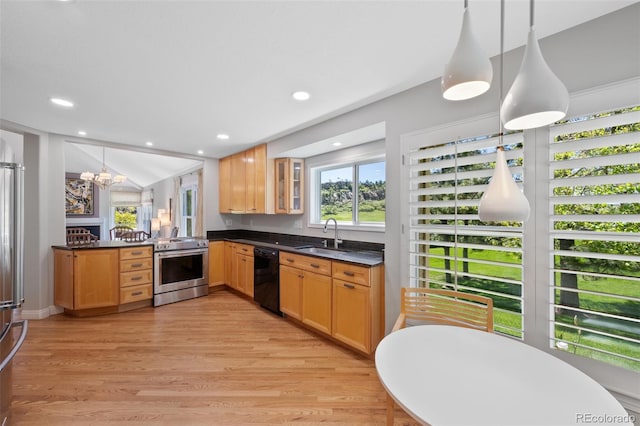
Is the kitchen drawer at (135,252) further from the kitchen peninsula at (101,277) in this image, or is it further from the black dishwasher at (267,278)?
the black dishwasher at (267,278)

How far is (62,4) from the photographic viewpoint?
1318mm

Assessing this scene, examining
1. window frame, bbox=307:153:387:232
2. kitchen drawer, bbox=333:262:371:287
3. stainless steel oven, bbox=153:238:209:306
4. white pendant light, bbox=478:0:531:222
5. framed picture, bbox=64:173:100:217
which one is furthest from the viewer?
framed picture, bbox=64:173:100:217

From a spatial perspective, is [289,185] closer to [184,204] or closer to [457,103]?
[457,103]

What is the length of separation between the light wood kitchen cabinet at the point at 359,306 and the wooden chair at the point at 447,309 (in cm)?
54

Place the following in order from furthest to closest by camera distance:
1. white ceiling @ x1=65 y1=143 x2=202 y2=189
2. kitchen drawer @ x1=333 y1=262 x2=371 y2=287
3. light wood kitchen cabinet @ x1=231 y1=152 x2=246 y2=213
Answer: white ceiling @ x1=65 y1=143 x2=202 y2=189 → light wood kitchen cabinet @ x1=231 y1=152 x2=246 y2=213 → kitchen drawer @ x1=333 y1=262 x2=371 y2=287

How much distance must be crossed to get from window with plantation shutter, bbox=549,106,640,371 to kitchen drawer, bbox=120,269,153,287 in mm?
4466

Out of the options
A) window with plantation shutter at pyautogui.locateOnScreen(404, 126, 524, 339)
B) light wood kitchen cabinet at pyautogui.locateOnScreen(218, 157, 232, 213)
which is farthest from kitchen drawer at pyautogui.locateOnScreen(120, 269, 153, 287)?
window with plantation shutter at pyautogui.locateOnScreen(404, 126, 524, 339)

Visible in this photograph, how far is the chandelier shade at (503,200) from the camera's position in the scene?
0.94m

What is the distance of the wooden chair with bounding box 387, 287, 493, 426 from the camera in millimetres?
1647

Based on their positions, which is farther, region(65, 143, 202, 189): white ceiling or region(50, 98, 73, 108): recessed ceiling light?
region(65, 143, 202, 189): white ceiling

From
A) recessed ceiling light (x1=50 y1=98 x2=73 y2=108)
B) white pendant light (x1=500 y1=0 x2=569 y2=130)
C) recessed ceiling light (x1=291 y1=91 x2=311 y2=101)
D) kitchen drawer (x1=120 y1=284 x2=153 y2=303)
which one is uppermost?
recessed ceiling light (x1=50 y1=98 x2=73 y2=108)

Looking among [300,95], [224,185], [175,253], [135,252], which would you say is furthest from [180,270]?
[300,95]

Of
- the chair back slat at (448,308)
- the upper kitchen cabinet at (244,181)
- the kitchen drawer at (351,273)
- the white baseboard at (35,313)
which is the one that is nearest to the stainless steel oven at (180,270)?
the upper kitchen cabinet at (244,181)

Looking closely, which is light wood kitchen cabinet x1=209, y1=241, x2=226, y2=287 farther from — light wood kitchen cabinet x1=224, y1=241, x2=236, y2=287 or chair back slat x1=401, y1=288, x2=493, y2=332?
chair back slat x1=401, y1=288, x2=493, y2=332
